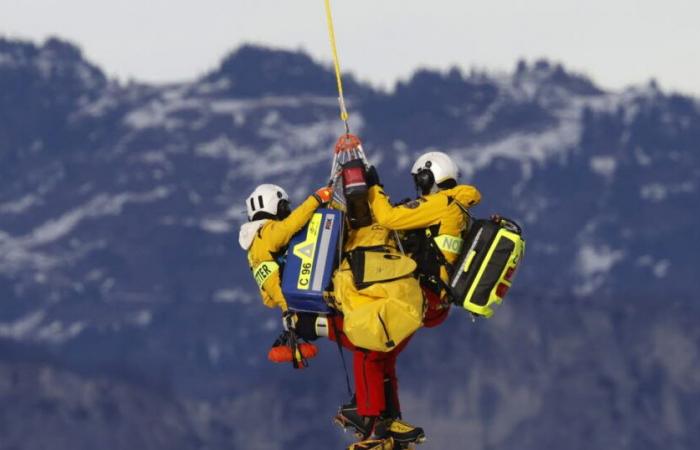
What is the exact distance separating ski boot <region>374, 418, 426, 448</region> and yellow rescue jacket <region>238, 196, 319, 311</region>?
325 centimetres

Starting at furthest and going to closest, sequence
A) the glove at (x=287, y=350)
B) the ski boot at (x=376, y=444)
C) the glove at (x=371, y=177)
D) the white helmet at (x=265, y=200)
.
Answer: the white helmet at (x=265, y=200), the glove at (x=287, y=350), the ski boot at (x=376, y=444), the glove at (x=371, y=177)

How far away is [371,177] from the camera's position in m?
43.7

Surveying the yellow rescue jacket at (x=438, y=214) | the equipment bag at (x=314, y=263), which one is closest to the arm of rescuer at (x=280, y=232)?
the equipment bag at (x=314, y=263)

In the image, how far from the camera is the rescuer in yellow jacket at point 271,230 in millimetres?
44344

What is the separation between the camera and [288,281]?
44281 mm

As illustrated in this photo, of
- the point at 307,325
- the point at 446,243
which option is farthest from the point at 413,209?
the point at 307,325

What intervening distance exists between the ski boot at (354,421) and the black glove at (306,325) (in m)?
1.79

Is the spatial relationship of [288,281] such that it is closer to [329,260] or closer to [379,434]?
[329,260]

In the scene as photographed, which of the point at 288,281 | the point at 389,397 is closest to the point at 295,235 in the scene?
the point at 288,281

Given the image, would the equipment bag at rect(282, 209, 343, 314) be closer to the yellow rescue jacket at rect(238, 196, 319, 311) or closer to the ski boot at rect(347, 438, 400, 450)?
the yellow rescue jacket at rect(238, 196, 319, 311)

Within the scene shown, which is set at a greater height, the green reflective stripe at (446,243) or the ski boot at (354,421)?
the green reflective stripe at (446,243)

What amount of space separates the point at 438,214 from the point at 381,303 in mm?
2548

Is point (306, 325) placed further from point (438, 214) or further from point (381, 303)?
point (438, 214)

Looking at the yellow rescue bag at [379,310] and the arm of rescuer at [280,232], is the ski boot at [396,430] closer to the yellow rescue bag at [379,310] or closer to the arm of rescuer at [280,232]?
the yellow rescue bag at [379,310]
